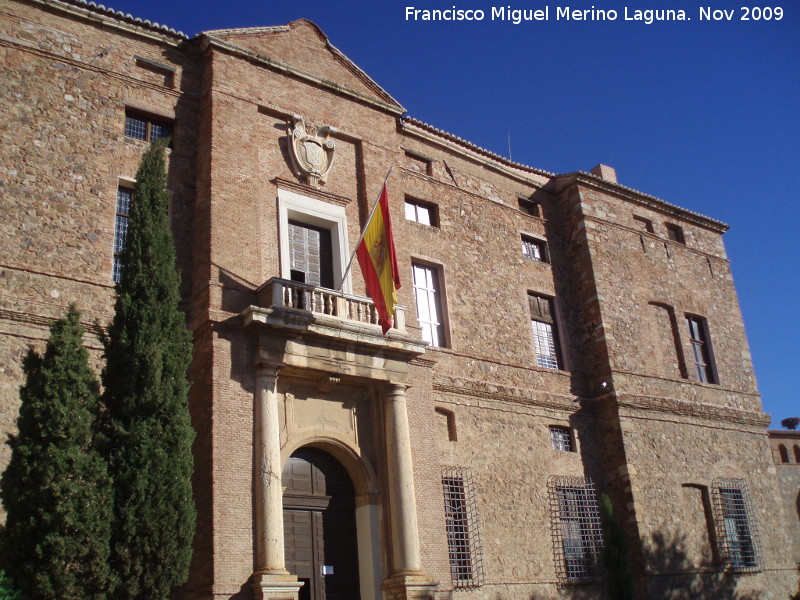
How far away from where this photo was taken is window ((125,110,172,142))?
1716cm

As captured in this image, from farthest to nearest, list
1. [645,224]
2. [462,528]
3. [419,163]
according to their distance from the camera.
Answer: [645,224]
[419,163]
[462,528]

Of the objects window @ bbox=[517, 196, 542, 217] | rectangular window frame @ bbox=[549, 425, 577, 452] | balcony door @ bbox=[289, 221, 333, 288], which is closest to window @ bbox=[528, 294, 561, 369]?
rectangular window frame @ bbox=[549, 425, 577, 452]

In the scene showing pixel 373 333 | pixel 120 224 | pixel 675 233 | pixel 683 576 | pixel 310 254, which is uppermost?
pixel 675 233

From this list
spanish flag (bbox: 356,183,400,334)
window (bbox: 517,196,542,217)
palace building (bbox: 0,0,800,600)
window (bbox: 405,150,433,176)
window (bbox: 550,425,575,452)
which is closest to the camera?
palace building (bbox: 0,0,800,600)

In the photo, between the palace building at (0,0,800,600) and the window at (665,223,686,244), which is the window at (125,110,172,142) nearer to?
the palace building at (0,0,800,600)

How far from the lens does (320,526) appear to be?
15656 mm

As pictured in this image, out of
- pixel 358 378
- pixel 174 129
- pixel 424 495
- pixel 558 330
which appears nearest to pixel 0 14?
pixel 174 129

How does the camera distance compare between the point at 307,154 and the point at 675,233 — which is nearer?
the point at 307,154

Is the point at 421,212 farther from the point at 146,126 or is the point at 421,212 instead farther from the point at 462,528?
the point at 462,528

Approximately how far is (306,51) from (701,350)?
14.1 meters

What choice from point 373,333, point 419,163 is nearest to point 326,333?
point 373,333

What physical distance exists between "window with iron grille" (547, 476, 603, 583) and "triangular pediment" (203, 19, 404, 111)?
983 centimetres

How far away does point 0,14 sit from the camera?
53.0ft

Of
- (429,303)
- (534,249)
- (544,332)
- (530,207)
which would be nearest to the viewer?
(429,303)
